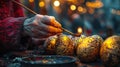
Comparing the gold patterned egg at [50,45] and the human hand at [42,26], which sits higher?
the human hand at [42,26]

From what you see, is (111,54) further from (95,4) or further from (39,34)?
(95,4)

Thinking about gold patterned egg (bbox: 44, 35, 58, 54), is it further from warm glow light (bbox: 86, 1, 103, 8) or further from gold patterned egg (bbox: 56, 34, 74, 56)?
warm glow light (bbox: 86, 1, 103, 8)

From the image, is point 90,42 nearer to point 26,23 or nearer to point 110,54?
point 110,54

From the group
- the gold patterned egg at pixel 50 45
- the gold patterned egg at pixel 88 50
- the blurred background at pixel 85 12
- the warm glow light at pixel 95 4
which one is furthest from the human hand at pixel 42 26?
the warm glow light at pixel 95 4

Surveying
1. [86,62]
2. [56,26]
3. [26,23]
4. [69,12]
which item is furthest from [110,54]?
[69,12]

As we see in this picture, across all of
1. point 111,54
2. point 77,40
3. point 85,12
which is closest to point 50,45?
point 77,40

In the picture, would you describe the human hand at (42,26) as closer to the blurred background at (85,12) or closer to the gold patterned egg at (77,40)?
the gold patterned egg at (77,40)

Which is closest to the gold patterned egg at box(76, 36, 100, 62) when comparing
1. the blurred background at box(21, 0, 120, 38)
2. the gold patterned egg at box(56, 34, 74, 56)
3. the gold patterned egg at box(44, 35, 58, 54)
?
the gold patterned egg at box(56, 34, 74, 56)
